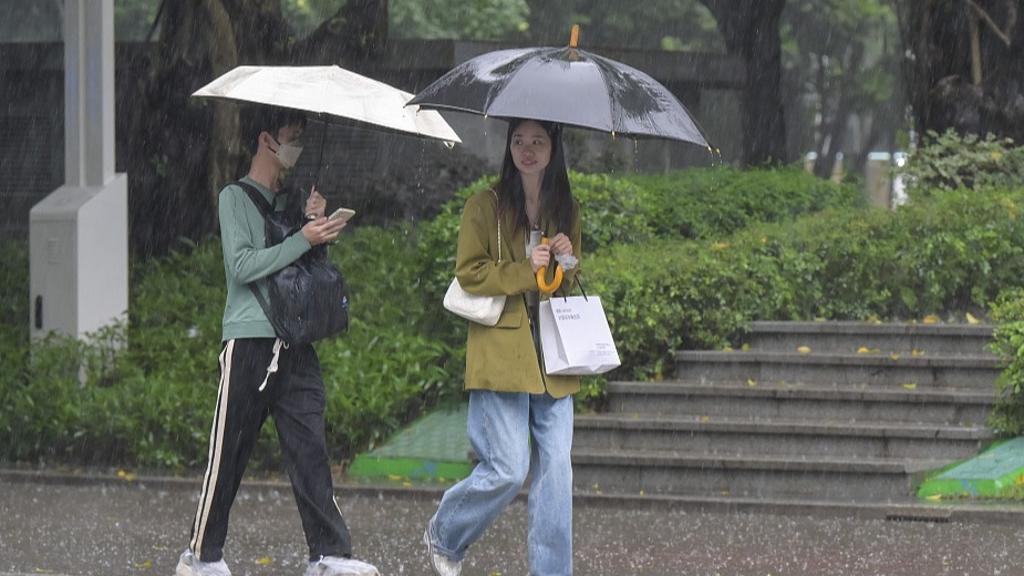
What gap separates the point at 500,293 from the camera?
6324 mm

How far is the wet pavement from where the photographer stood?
7699mm

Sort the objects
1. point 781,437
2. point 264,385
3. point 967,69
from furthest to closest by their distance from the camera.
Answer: point 967,69 < point 781,437 < point 264,385

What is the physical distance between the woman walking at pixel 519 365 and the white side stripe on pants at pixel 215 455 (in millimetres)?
868

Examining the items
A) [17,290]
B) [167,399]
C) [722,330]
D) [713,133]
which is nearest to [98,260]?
[167,399]

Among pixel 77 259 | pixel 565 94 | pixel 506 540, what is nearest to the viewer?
pixel 565 94

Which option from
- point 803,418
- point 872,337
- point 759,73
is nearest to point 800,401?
point 803,418

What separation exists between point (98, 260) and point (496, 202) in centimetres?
667

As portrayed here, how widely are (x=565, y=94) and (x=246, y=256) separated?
4.50ft

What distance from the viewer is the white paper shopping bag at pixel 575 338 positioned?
251 inches

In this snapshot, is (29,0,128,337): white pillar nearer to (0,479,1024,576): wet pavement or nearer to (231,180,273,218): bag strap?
(0,479,1024,576): wet pavement

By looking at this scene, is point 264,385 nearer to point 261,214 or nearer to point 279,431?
point 279,431

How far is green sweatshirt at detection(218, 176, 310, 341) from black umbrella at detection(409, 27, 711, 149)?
2.49ft

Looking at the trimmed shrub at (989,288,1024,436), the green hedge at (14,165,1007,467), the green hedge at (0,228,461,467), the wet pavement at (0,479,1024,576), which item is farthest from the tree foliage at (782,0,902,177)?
the wet pavement at (0,479,1024,576)

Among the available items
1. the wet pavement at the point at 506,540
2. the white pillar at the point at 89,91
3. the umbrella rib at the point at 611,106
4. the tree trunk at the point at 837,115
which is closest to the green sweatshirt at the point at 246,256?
the umbrella rib at the point at 611,106
